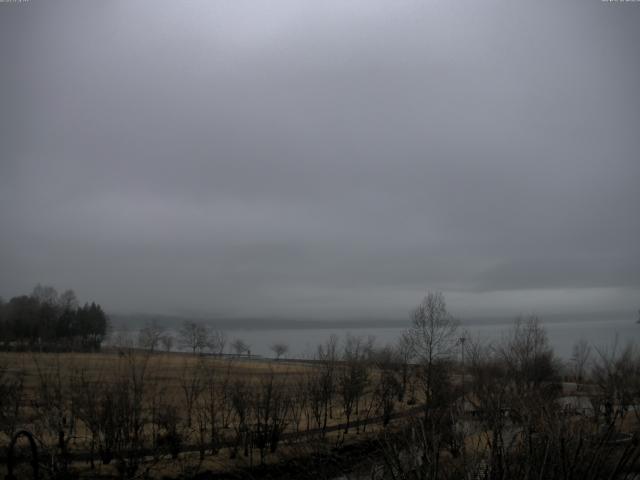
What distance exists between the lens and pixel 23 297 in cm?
12812

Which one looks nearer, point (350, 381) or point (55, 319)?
point (350, 381)

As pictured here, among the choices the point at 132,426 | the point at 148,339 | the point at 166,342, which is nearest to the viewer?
the point at 132,426

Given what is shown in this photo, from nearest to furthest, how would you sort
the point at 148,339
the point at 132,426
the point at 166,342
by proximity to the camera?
1. the point at 132,426
2. the point at 148,339
3. the point at 166,342

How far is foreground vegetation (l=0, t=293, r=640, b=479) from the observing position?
8633 millimetres

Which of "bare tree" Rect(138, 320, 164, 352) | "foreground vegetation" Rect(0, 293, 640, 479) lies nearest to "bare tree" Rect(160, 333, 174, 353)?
"bare tree" Rect(138, 320, 164, 352)

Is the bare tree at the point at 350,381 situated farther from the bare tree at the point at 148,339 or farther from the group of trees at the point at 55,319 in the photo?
the group of trees at the point at 55,319

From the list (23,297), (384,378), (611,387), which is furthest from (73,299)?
(611,387)

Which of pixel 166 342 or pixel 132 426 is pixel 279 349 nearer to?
pixel 166 342

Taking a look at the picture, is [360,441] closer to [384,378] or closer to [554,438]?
[384,378]

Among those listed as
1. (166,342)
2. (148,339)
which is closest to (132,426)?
(148,339)

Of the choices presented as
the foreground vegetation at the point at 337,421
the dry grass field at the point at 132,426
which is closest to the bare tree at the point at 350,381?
the foreground vegetation at the point at 337,421

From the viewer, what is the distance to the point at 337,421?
141 ft

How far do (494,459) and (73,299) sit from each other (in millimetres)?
174684

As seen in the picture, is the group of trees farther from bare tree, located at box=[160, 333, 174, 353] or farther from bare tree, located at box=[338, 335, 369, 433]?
bare tree, located at box=[338, 335, 369, 433]
